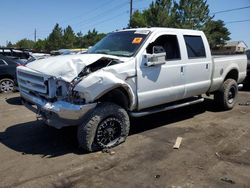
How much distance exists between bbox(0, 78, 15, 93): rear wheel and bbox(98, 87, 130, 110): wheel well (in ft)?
24.2

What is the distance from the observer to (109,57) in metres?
5.47

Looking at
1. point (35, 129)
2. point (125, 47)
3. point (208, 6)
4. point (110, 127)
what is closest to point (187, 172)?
point (110, 127)

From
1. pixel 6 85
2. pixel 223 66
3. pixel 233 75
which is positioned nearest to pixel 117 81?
pixel 223 66

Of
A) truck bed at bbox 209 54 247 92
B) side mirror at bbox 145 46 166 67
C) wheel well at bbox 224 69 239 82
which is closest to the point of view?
side mirror at bbox 145 46 166 67

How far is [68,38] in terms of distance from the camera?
75.4 metres

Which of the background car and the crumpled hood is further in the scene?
the background car

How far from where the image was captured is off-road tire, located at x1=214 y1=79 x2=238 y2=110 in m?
8.14

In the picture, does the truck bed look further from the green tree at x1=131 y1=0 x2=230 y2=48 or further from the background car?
the green tree at x1=131 y1=0 x2=230 y2=48

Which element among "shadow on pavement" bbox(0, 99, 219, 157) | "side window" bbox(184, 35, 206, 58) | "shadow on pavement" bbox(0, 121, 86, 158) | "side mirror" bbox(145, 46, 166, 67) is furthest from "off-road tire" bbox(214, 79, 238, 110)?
"shadow on pavement" bbox(0, 121, 86, 158)

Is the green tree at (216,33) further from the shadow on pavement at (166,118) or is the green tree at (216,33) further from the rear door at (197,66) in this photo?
the rear door at (197,66)

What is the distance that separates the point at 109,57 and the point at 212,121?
318 centimetres

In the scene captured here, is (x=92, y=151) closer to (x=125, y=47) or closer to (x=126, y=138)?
(x=126, y=138)

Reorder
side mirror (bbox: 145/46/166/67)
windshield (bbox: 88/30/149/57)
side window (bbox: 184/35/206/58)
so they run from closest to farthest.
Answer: side mirror (bbox: 145/46/166/67)
windshield (bbox: 88/30/149/57)
side window (bbox: 184/35/206/58)

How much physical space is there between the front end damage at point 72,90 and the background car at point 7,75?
695cm
